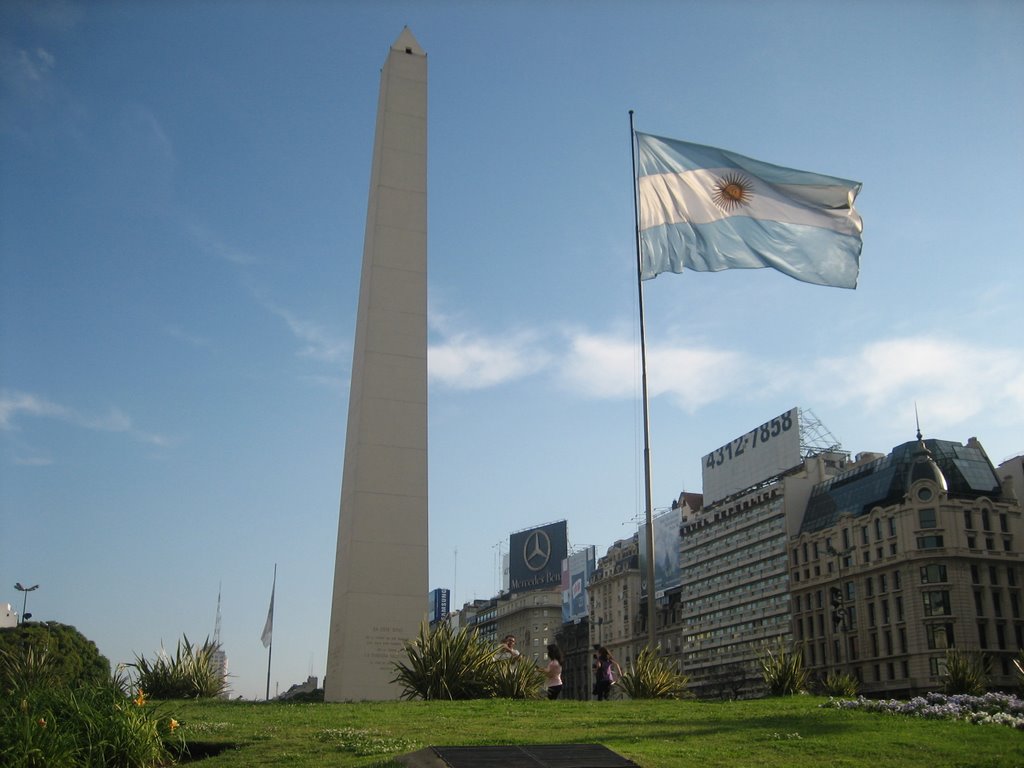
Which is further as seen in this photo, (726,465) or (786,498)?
(726,465)

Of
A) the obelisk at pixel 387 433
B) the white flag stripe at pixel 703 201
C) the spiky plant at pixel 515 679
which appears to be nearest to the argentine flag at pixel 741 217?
the white flag stripe at pixel 703 201

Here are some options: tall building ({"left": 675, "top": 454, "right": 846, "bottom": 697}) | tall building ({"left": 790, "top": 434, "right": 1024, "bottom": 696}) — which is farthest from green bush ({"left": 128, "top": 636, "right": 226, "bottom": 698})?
tall building ({"left": 675, "top": 454, "right": 846, "bottom": 697})

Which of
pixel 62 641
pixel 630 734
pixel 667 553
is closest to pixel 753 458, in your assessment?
pixel 667 553

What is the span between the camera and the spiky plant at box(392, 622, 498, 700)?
57.7ft

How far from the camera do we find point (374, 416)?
21.5 meters

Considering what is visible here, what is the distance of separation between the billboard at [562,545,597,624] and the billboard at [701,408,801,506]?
2284 centimetres

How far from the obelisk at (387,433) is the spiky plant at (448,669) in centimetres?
164

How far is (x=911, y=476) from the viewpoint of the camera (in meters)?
75.2

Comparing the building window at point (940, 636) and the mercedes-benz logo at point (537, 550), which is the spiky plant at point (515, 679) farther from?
the mercedes-benz logo at point (537, 550)

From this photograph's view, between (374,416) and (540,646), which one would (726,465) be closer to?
(540,646)

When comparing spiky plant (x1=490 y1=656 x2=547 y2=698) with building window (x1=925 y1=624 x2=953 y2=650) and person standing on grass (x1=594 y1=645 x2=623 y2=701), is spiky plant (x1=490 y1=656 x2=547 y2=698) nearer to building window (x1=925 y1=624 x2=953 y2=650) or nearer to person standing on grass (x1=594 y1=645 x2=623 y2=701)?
person standing on grass (x1=594 y1=645 x2=623 y2=701)

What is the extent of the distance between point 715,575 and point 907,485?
29035 millimetres

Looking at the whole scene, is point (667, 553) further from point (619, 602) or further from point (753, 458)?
point (753, 458)

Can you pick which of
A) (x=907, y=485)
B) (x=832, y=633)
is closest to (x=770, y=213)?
(x=907, y=485)
